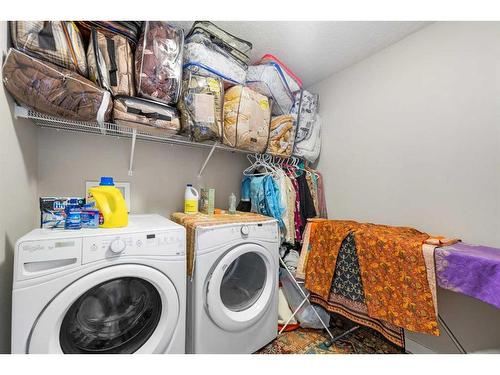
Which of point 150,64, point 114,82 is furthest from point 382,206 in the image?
point 114,82

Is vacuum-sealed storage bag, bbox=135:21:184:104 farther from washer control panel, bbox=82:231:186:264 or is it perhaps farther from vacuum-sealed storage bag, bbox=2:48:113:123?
washer control panel, bbox=82:231:186:264

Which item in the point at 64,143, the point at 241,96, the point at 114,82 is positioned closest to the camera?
the point at 114,82

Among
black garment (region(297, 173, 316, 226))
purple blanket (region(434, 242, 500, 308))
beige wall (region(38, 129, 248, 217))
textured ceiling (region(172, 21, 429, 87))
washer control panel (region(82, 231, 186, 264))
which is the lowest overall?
purple blanket (region(434, 242, 500, 308))

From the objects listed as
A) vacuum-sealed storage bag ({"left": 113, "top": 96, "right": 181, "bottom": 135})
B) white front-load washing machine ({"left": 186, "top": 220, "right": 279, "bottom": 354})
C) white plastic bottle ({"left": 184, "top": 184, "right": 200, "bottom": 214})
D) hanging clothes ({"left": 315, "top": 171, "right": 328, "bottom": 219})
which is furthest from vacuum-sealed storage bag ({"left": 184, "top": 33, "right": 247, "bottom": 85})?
hanging clothes ({"left": 315, "top": 171, "right": 328, "bottom": 219})

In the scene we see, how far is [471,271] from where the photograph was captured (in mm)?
1002

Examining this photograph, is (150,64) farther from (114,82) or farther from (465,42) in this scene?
(465,42)

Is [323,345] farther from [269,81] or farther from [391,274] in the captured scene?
[269,81]

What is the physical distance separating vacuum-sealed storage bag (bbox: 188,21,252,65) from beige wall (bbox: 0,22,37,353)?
0.95 metres

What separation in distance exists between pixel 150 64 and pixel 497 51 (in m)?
1.96

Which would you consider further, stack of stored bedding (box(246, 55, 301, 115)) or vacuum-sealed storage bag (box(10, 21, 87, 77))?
stack of stored bedding (box(246, 55, 301, 115))

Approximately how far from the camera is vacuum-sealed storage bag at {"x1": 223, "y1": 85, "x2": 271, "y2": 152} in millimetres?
A: 1526

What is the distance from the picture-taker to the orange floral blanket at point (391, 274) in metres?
1.12

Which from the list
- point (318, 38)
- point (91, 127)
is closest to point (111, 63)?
point (91, 127)

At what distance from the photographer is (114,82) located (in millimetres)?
1139
